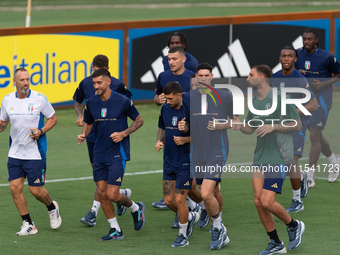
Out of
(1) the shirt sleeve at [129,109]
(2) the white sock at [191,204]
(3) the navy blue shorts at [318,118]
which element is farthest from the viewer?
(3) the navy blue shorts at [318,118]

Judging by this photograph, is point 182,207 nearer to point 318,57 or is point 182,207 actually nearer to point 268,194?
point 268,194

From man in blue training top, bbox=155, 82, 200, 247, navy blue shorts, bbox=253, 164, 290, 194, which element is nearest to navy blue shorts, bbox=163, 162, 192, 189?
man in blue training top, bbox=155, 82, 200, 247

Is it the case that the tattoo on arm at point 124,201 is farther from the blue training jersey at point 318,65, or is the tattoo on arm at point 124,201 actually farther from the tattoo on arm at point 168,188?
the blue training jersey at point 318,65

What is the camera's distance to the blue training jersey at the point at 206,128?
8672mm

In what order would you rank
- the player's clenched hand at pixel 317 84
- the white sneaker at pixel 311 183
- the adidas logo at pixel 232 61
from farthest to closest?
the adidas logo at pixel 232 61 → the white sneaker at pixel 311 183 → the player's clenched hand at pixel 317 84

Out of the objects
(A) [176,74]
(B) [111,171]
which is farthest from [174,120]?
(A) [176,74]

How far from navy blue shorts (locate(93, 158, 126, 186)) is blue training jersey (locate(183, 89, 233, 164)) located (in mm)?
1061

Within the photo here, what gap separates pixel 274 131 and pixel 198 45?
11.6 m

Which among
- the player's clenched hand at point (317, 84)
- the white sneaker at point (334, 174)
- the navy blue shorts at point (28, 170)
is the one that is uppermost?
the player's clenched hand at point (317, 84)

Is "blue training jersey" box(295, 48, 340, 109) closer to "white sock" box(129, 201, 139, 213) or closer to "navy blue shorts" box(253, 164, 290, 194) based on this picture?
"navy blue shorts" box(253, 164, 290, 194)

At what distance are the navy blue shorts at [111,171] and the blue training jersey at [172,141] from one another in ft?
2.26

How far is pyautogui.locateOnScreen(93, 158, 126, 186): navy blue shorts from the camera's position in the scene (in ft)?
29.4

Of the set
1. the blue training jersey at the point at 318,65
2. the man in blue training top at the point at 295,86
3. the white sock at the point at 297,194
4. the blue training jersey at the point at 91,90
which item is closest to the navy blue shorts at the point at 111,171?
the blue training jersey at the point at 91,90

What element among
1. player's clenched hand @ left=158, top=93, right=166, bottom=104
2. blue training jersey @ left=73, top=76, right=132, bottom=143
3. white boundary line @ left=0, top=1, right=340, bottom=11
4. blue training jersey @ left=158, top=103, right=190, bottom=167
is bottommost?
blue training jersey @ left=158, top=103, right=190, bottom=167
